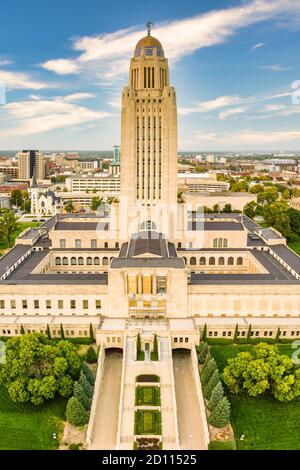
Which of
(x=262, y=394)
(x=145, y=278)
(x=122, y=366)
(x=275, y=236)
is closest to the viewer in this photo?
(x=262, y=394)

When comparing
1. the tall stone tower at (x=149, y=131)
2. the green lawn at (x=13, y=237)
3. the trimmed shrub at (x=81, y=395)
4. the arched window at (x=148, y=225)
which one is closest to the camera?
the trimmed shrub at (x=81, y=395)

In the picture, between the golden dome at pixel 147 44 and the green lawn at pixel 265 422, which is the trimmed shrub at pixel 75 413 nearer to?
the green lawn at pixel 265 422

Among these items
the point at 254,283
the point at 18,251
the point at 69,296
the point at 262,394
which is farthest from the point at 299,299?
the point at 18,251

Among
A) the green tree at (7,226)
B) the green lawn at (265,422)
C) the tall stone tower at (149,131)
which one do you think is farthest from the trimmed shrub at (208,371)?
the green tree at (7,226)

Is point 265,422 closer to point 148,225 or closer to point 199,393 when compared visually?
point 199,393

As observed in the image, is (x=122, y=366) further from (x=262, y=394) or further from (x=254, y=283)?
(x=254, y=283)

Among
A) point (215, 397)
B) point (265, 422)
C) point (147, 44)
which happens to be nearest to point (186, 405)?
point (215, 397)

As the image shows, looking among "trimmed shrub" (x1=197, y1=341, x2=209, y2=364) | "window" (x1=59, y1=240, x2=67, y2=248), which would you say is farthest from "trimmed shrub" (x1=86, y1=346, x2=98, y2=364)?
"window" (x1=59, y1=240, x2=67, y2=248)
